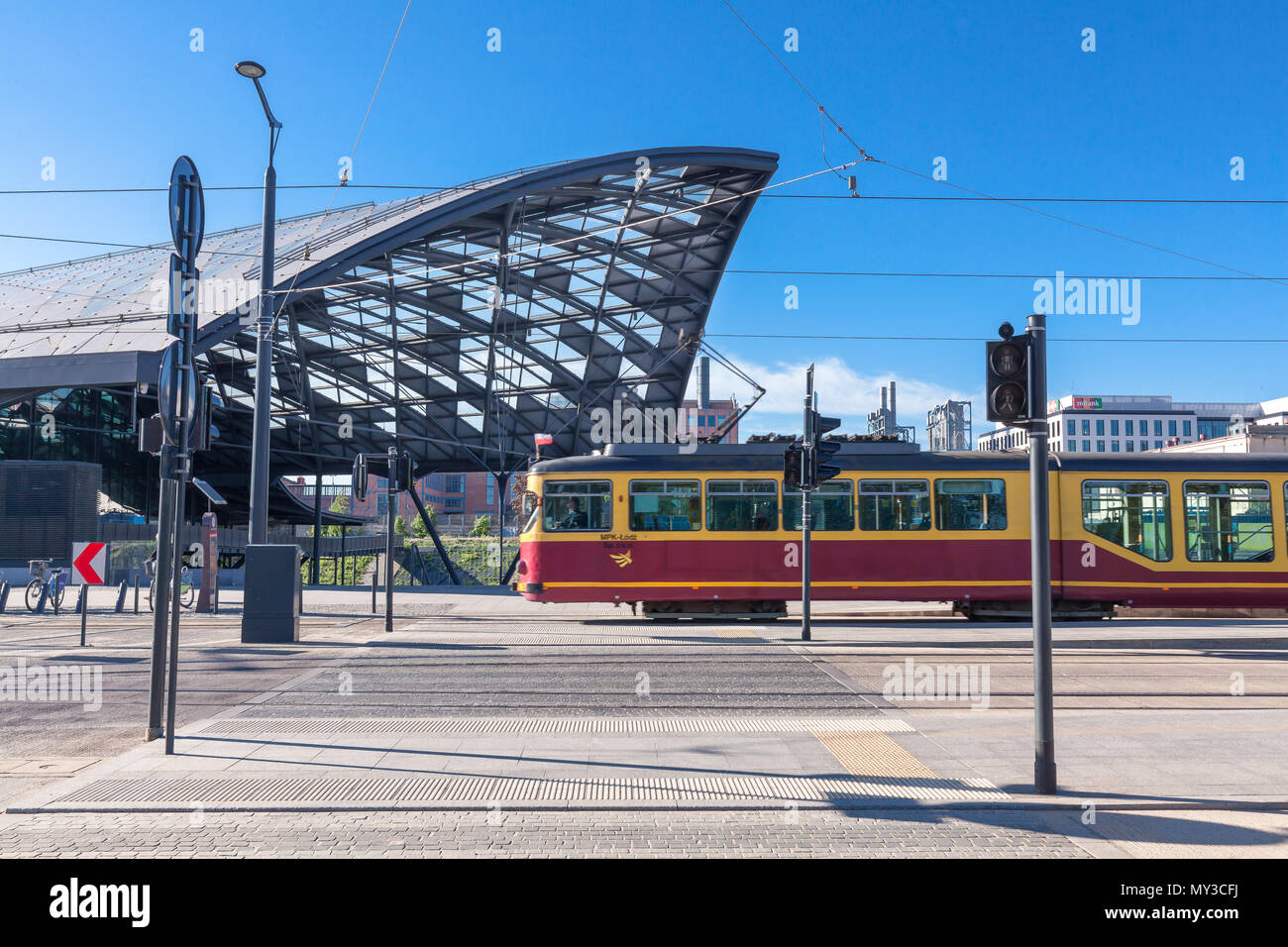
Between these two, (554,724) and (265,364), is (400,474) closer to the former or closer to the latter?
(265,364)

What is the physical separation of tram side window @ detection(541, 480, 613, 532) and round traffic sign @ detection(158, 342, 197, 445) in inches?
433

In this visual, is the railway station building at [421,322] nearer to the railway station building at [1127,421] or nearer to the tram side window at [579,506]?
the tram side window at [579,506]

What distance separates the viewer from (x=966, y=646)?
1421 cm

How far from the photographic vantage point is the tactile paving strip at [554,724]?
8.19m

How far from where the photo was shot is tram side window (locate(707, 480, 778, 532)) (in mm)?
18156

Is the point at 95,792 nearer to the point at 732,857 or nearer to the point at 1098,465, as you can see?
the point at 732,857

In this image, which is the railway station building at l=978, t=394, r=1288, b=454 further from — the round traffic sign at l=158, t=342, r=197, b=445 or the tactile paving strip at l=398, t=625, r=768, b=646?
the round traffic sign at l=158, t=342, r=197, b=445

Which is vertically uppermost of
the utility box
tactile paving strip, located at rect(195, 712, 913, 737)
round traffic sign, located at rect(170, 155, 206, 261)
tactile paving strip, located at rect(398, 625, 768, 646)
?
round traffic sign, located at rect(170, 155, 206, 261)

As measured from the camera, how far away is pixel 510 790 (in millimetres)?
6164

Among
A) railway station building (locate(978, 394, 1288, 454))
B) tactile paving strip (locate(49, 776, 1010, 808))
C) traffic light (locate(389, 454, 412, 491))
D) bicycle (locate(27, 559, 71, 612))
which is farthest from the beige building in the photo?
railway station building (locate(978, 394, 1288, 454))

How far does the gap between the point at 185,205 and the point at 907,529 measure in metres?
14.5

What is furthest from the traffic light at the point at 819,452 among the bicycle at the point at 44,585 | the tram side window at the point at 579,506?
the bicycle at the point at 44,585

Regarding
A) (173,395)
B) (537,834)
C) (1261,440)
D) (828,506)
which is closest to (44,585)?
(173,395)

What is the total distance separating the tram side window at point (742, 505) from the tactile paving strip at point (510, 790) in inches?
461
